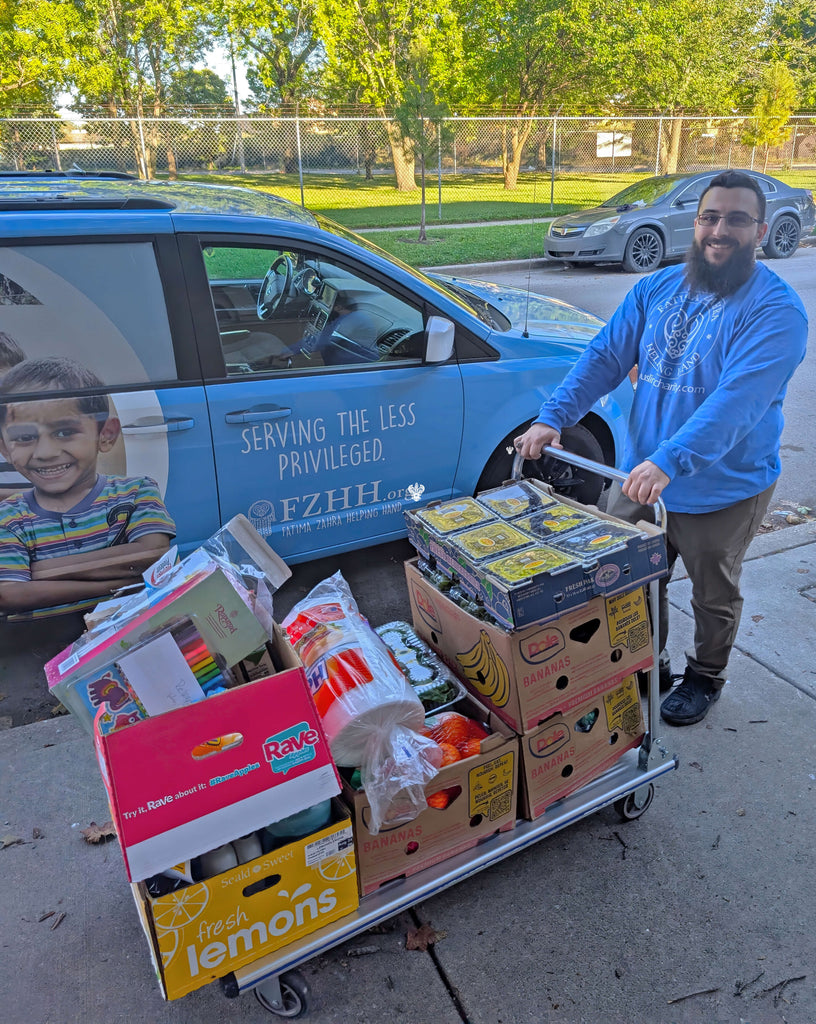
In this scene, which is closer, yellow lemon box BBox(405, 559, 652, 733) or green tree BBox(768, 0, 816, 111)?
yellow lemon box BBox(405, 559, 652, 733)

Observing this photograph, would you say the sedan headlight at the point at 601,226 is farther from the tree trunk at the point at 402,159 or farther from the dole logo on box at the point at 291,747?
the dole logo on box at the point at 291,747

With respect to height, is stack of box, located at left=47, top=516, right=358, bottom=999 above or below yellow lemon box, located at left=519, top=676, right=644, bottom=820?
above

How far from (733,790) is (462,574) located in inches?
55.8

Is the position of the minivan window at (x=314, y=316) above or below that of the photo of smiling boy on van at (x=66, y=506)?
above

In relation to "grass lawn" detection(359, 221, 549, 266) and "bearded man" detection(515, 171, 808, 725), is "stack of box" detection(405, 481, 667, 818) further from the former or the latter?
"grass lawn" detection(359, 221, 549, 266)

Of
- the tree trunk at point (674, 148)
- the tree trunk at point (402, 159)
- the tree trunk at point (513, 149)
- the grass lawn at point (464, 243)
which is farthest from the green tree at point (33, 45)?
the tree trunk at point (674, 148)

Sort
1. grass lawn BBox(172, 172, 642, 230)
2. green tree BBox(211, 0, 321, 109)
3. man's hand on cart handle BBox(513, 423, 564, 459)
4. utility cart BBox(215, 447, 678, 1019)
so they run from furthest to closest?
green tree BBox(211, 0, 321, 109), grass lawn BBox(172, 172, 642, 230), man's hand on cart handle BBox(513, 423, 564, 459), utility cart BBox(215, 447, 678, 1019)

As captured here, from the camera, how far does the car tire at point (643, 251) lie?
1325cm

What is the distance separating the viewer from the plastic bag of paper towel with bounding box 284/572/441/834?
78.3 inches

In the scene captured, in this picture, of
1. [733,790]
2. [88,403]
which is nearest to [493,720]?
[733,790]

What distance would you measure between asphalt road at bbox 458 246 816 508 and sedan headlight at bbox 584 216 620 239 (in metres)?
0.70

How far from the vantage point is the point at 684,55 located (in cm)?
2750

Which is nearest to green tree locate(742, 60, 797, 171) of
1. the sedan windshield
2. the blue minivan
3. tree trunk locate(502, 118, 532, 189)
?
tree trunk locate(502, 118, 532, 189)

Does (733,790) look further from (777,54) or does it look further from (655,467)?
(777,54)
